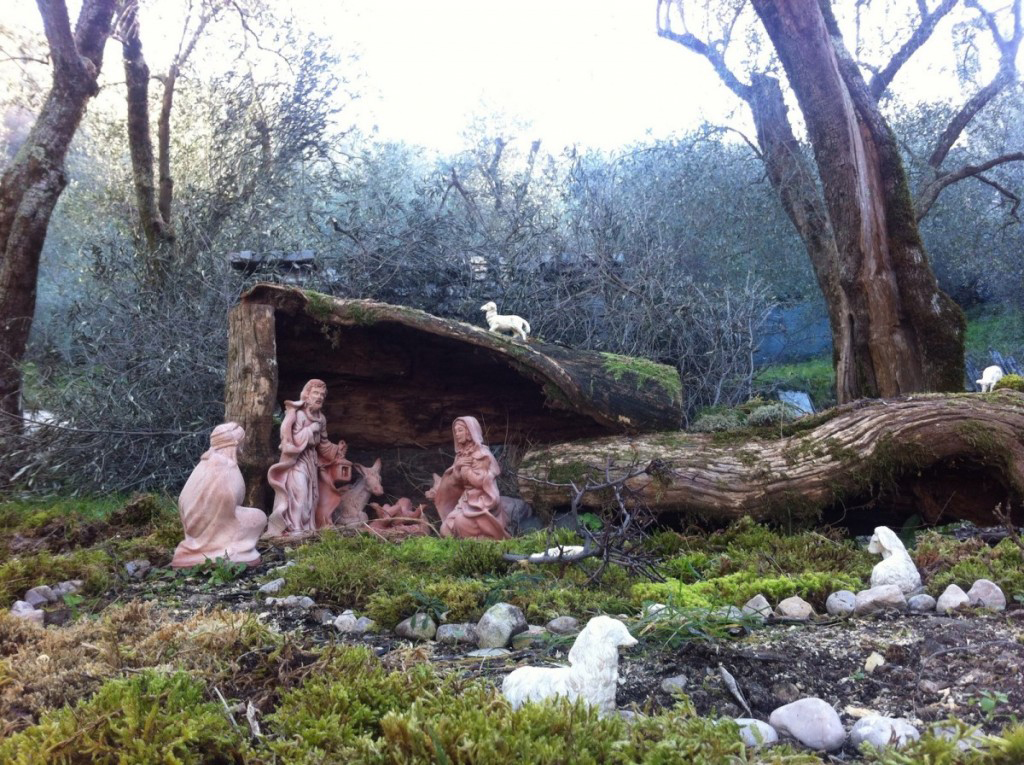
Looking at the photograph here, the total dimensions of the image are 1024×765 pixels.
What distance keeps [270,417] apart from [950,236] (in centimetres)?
1350

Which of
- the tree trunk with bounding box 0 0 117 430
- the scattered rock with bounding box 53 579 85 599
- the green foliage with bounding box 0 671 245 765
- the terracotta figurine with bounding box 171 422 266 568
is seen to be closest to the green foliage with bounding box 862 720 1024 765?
the green foliage with bounding box 0 671 245 765

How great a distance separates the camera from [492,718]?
2119 mm

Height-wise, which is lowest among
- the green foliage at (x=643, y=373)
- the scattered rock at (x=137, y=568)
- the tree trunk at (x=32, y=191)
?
the scattered rock at (x=137, y=568)

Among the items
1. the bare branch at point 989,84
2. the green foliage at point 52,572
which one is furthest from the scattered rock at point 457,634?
the bare branch at point 989,84

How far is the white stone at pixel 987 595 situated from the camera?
332 centimetres

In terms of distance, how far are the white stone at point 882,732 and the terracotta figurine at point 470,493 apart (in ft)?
13.0

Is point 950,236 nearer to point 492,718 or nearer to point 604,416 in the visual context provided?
point 604,416

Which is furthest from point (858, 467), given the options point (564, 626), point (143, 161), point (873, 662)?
point (143, 161)

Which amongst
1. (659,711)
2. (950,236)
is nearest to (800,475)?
(659,711)

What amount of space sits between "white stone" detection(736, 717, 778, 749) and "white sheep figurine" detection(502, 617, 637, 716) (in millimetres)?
380

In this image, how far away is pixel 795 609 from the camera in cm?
337

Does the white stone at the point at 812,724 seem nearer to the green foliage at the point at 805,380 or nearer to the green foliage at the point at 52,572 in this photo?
the green foliage at the point at 52,572

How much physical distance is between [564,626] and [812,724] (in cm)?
121

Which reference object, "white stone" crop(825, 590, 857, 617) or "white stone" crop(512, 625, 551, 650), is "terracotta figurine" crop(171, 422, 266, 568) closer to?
"white stone" crop(512, 625, 551, 650)
